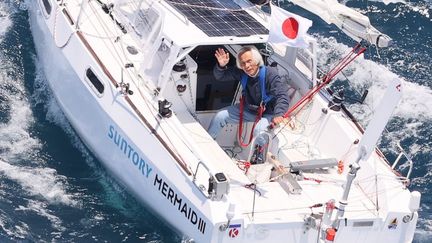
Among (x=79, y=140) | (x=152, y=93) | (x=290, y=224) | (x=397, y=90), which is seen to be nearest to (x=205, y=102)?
(x=152, y=93)

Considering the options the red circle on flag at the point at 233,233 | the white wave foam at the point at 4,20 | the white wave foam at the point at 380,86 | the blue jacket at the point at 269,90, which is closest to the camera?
the red circle on flag at the point at 233,233

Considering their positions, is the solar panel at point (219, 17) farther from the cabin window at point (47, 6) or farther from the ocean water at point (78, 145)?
the ocean water at point (78, 145)

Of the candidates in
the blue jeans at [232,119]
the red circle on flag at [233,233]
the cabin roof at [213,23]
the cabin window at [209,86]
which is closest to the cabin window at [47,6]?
the cabin roof at [213,23]

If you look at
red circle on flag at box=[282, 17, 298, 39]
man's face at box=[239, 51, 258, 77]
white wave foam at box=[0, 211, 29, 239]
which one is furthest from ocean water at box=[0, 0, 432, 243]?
red circle on flag at box=[282, 17, 298, 39]

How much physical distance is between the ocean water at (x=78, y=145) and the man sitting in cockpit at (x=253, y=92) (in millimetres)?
1955

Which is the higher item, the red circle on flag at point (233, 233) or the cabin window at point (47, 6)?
the cabin window at point (47, 6)

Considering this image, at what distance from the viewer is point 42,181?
41.4 feet

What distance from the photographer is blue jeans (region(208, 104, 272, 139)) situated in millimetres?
12000

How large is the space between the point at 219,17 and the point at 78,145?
3.23 m

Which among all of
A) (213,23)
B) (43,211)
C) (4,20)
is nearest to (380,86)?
(213,23)

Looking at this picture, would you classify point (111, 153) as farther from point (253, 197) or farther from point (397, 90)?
point (397, 90)

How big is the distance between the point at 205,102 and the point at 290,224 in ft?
11.2

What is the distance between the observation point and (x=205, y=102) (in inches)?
517

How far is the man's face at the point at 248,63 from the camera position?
38.7 ft
